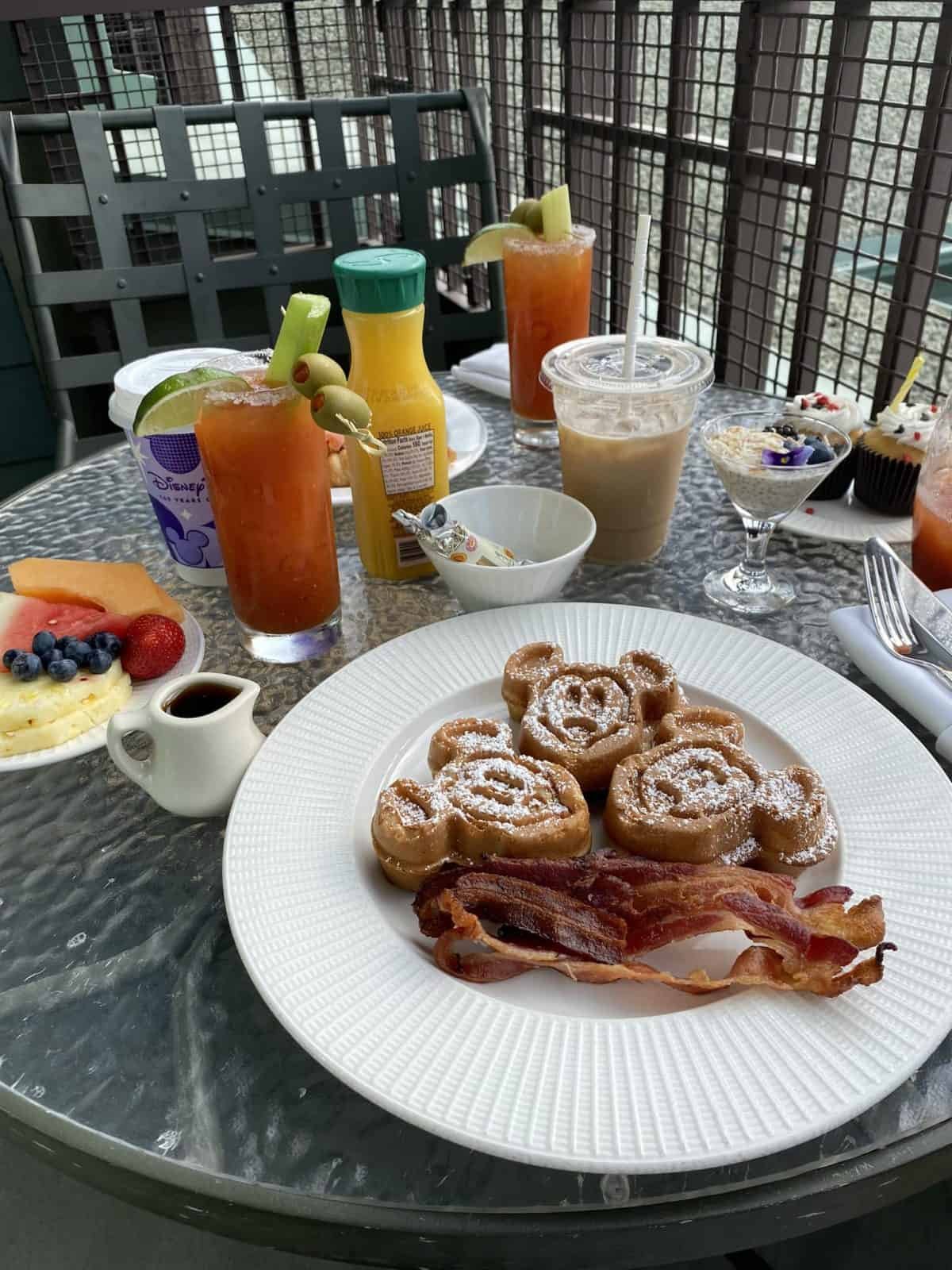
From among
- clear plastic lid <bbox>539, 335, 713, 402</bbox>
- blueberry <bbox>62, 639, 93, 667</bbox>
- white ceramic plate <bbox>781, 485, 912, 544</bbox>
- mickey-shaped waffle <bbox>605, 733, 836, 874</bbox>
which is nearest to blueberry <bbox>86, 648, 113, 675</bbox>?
blueberry <bbox>62, 639, 93, 667</bbox>

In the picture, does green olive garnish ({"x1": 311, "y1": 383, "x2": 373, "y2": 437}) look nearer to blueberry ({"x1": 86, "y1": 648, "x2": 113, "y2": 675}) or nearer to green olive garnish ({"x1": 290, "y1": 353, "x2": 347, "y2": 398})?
green olive garnish ({"x1": 290, "y1": 353, "x2": 347, "y2": 398})

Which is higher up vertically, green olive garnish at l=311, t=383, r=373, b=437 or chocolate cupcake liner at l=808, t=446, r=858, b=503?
green olive garnish at l=311, t=383, r=373, b=437

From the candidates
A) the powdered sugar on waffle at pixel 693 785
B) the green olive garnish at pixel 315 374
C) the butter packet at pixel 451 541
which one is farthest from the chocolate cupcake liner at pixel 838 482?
the green olive garnish at pixel 315 374

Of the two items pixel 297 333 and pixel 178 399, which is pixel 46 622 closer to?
pixel 178 399

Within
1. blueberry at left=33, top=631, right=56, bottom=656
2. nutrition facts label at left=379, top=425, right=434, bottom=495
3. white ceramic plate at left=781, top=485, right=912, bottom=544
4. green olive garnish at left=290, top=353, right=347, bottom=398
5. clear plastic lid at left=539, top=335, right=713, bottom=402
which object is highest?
green olive garnish at left=290, top=353, right=347, bottom=398

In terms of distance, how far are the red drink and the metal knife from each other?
0.08m

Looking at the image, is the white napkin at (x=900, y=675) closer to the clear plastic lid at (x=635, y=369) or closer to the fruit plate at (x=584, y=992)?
the fruit plate at (x=584, y=992)

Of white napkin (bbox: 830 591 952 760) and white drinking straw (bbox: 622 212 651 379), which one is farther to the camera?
white drinking straw (bbox: 622 212 651 379)

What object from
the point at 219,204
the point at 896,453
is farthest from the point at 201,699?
the point at 219,204

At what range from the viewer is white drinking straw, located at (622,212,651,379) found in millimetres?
989

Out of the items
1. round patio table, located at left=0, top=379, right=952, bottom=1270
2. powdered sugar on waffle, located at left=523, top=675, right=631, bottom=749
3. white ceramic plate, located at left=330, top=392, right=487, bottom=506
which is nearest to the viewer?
round patio table, located at left=0, top=379, right=952, bottom=1270

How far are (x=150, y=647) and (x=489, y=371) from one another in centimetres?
91

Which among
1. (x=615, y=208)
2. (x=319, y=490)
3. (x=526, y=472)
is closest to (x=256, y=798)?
(x=319, y=490)

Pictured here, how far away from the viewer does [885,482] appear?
3.85ft
